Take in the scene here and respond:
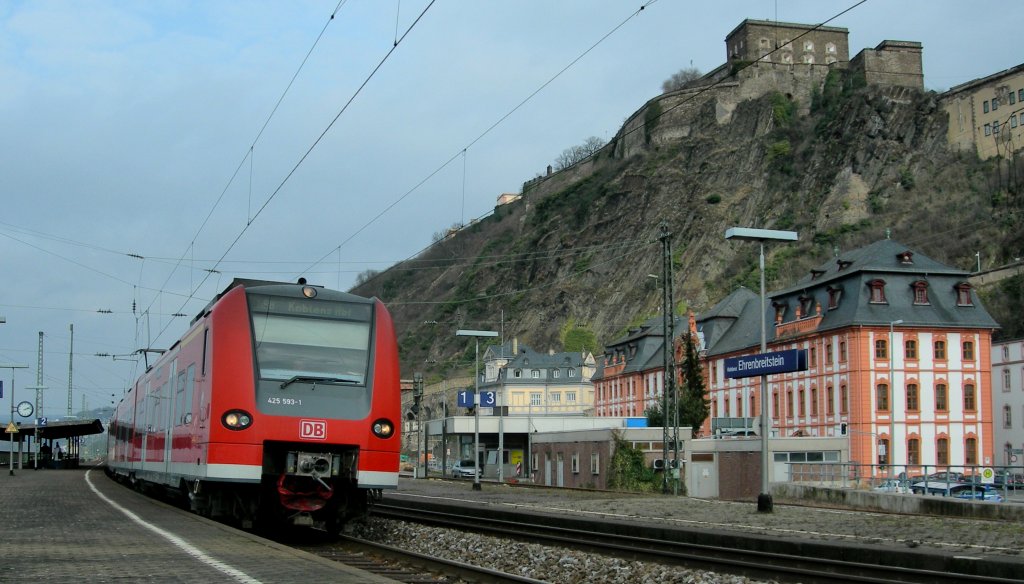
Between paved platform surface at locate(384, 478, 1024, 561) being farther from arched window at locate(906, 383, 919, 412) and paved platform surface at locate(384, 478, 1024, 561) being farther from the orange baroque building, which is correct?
arched window at locate(906, 383, 919, 412)

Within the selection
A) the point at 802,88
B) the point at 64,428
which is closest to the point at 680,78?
the point at 802,88

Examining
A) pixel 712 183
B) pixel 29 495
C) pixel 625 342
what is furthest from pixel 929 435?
pixel 712 183


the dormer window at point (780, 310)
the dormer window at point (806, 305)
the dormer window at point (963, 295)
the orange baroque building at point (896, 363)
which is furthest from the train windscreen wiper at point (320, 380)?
the dormer window at point (780, 310)

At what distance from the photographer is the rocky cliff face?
10362 cm

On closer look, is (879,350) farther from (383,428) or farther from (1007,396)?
(383,428)

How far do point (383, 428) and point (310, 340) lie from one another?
1625 mm

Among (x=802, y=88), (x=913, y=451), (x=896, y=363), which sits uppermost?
(x=802, y=88)

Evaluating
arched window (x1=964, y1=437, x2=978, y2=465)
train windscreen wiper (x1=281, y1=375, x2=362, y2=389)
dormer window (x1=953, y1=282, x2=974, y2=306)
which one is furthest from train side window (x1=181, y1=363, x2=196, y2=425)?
dormer window (x1=953, y1=282, x2=974, y2=306)

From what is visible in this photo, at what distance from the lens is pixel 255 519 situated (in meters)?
15.9

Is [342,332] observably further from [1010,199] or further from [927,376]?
Answer: [1010,199]

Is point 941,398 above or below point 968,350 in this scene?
below

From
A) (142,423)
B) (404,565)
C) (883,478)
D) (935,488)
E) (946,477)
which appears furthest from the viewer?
(883,478)

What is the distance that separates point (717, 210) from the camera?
124m

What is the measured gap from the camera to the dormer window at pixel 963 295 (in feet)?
219
